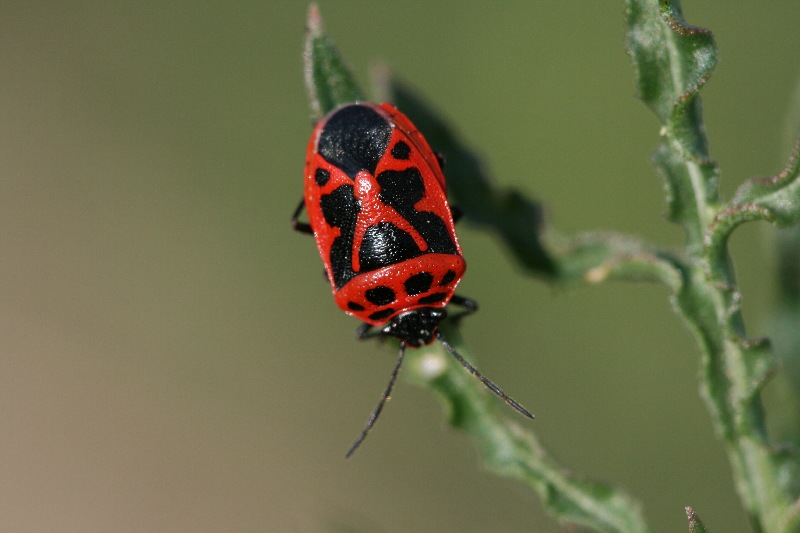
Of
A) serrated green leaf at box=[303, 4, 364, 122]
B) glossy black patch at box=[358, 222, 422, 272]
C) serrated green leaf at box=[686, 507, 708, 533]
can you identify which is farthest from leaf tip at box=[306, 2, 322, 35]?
serrated green leaf at box=[686, 507, 708, 533]

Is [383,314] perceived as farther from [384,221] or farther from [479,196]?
[479,196]

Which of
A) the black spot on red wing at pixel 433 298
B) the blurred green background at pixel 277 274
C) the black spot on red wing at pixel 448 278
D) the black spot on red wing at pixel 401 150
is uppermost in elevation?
the blurred green background at pixel 277 274

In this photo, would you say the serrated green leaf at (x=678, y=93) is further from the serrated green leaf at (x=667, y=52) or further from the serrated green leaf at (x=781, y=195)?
the serrated green leaf at (x=781, y=195)

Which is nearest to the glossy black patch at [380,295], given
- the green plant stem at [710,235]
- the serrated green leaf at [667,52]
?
the green plant stem at [710,235]

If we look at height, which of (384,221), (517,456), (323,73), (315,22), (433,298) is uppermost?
(315,22)

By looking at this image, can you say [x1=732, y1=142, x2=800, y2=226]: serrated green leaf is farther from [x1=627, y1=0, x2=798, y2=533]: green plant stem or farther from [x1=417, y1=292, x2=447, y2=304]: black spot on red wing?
[x1=417, y1=292, x2=447, y2=304]: black spot on red wing

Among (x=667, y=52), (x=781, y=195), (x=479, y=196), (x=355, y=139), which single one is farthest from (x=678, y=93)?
(x=355, y=139)

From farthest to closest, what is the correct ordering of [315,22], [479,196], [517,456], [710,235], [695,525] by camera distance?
[479,196] < [315,22] < [517,456] < [710,235] < [695,525]
